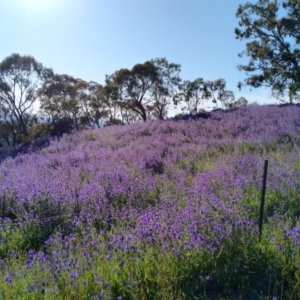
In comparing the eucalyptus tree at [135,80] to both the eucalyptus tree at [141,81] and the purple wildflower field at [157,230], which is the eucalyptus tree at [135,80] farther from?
the purple wildflower field at [157,230]

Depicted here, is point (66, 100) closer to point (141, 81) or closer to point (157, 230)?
point (141, 81)

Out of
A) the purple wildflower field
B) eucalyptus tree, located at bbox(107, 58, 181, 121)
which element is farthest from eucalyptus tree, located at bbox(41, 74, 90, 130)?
the purple wildflower field

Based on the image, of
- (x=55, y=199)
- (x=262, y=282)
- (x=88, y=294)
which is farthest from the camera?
(x=55, y=199)

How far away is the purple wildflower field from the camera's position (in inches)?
127

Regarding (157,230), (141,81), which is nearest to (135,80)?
(141,81)

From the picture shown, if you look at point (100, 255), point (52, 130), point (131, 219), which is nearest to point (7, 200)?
point (131, 219)

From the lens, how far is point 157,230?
402 centimetres

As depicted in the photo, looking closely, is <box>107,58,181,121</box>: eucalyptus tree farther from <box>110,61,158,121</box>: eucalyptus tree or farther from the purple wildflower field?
the purple wildflower field

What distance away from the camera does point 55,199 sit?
20.1 feet

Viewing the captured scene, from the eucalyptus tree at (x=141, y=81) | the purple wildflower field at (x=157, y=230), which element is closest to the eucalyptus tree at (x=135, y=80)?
the eucalyptus tree at (x=141, y=81)

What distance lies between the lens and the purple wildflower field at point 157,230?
10.6ft

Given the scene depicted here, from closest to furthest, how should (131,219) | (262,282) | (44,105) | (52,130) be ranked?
(262,282) < (131,219) < (52,130) < (44,105)

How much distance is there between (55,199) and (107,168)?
2142mm

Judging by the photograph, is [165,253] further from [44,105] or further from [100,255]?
[44,105]
